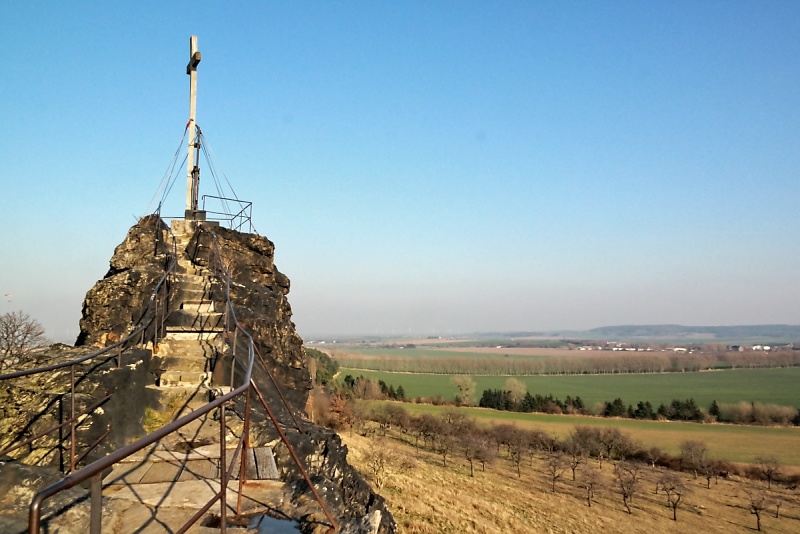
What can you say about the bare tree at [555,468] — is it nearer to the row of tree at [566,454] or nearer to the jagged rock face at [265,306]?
the row of tree at [566,454]

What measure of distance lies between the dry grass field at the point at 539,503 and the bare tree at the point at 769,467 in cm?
109

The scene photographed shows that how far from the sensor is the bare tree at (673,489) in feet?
130

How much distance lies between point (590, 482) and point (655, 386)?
7658cm

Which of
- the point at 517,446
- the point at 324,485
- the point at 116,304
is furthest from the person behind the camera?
the point at 517,446

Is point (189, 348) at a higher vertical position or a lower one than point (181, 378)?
higher

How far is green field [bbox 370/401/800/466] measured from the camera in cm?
5712

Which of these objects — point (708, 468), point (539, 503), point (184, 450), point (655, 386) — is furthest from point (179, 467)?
point (655, 386)

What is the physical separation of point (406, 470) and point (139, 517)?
3919 cm

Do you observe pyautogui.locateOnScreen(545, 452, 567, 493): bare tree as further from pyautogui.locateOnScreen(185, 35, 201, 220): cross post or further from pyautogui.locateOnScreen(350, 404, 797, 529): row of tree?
pyautogui.locateOnScreen(185, 35, 201, 220): cross post

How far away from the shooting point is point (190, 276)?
41.4ft

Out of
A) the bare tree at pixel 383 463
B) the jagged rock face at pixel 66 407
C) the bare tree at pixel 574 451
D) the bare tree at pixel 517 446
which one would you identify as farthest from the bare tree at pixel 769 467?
the jagged rock face at pixel 66 407

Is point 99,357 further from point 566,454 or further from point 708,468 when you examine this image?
Answer: point 566,454

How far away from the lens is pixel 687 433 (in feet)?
218

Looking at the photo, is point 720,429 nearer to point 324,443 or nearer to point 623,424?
point 623,424
